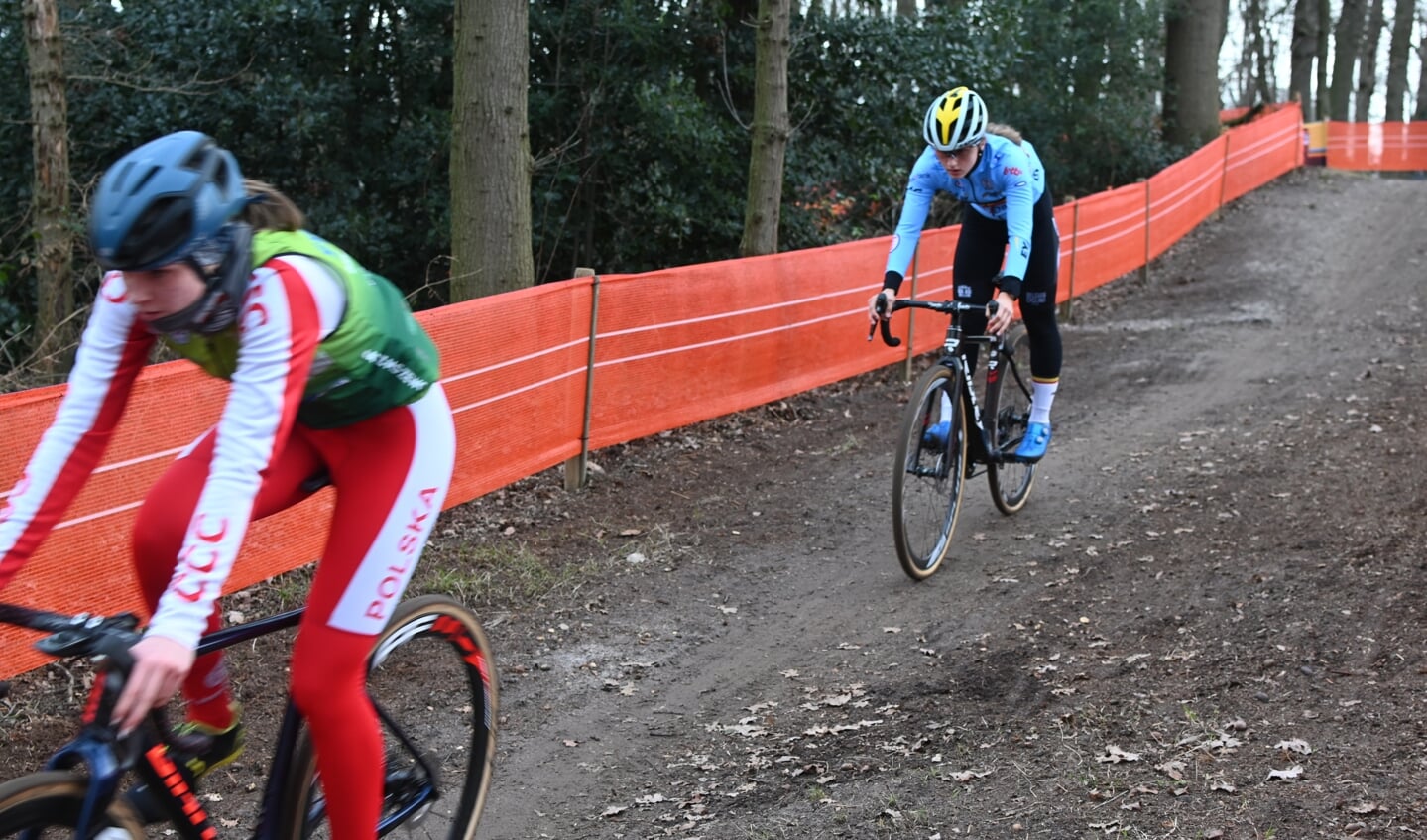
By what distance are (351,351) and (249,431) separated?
38 cm

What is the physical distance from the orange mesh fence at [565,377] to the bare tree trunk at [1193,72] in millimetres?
9897

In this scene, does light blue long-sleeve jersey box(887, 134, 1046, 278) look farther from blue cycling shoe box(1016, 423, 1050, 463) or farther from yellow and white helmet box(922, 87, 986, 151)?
blue cycling shoe box(1016, 423, 1050, 463)

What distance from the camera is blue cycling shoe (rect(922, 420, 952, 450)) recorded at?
665cm

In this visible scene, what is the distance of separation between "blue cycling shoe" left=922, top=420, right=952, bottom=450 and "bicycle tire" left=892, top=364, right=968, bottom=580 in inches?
0.4

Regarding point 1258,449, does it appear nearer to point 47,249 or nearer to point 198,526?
point 198,526

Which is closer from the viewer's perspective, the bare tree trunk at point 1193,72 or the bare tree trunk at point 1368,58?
the bare tree trunk at point 1193,72

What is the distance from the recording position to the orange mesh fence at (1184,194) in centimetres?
1877

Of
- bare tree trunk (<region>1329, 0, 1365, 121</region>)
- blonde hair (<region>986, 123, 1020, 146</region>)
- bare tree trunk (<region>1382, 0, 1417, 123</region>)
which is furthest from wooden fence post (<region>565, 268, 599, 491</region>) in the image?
bare tree trunk (<region>1382, 0, 1417, 123</region>)

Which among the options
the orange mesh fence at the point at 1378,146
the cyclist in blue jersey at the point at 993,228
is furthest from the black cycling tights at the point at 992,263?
the orange mesh fence at the point at 1378,146

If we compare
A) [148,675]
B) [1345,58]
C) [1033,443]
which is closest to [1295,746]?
[1033,443]

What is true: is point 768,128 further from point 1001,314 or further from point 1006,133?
point 1001,314

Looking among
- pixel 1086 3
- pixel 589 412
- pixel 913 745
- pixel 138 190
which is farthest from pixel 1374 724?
pixel 1086 3

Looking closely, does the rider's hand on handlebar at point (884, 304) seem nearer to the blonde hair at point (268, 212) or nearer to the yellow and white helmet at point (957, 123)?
the yellow and white helmet at point (957, 123)

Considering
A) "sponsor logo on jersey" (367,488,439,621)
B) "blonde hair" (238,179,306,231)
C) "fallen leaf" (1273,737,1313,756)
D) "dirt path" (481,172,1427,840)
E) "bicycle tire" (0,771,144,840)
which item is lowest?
"dirt path" (481,172,1427,840)
